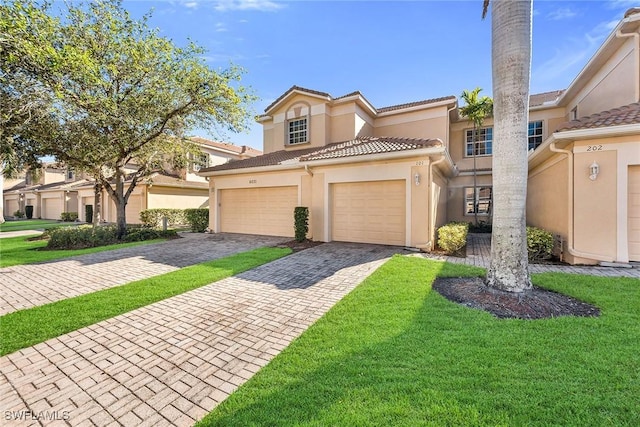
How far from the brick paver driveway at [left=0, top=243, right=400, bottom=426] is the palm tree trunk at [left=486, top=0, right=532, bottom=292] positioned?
3.23 meters

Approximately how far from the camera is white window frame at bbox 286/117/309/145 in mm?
16344

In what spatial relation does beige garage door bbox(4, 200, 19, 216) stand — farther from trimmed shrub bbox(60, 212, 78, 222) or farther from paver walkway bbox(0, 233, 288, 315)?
paver walkway bbox(0, 233, 288, 315)

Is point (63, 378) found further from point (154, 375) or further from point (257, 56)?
point (257, 56)

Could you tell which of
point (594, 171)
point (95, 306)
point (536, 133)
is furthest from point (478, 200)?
point (95, 306)

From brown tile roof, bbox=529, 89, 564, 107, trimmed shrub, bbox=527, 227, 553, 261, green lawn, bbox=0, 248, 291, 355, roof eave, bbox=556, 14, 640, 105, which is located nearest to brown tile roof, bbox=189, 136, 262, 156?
green lawn, bbox=0, 248, 291, 355

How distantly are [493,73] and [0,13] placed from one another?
13211 millimetres

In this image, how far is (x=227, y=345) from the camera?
150 inches

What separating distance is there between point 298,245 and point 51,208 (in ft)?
117

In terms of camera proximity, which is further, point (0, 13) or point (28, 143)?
point (28, 143)

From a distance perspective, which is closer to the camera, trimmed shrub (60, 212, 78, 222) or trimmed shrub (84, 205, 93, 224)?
trimmed shrub (84, 205, 93, 224)

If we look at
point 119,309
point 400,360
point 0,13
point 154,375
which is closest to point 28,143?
point 0,13

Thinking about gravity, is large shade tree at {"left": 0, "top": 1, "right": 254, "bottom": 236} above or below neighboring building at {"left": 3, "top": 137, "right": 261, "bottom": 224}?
above

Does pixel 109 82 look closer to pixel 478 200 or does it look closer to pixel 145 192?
pixel 145 192

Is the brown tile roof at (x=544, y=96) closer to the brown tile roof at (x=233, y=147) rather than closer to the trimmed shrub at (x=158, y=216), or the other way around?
the brown tile roof at (x=233, y=147)
